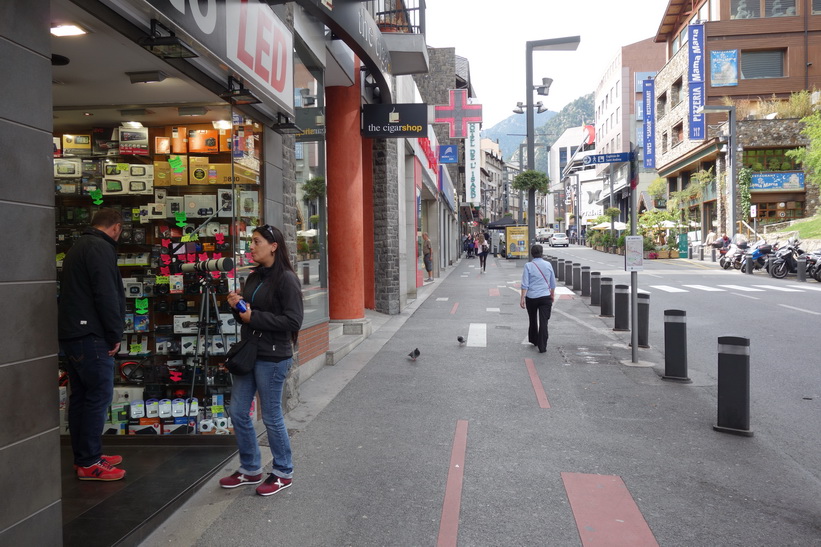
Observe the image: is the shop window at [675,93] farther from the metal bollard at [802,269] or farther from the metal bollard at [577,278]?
the metal bollard at [577,278]

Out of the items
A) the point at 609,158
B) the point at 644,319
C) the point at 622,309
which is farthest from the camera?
the point at 622,309

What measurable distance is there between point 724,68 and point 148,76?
46.0 m

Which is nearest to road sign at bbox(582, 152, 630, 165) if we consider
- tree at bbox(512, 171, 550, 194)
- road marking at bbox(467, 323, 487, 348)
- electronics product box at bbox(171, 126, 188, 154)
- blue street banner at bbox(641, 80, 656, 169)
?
road marking at bbox(467, 323, 487, 348)

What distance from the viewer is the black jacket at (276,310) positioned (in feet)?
14.6

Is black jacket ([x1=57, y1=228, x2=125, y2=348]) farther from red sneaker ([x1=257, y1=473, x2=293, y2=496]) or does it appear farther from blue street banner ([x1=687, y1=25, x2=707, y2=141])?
blue street banner ([x1=687, y1=25, x2=707, y2=141])

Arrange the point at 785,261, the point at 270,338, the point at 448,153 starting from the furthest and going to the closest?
the point at 448,153 → the point at 785,261 → the point at 270,338

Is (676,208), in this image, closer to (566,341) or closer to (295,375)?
(566,341)

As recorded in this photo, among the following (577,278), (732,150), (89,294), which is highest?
(732,150)

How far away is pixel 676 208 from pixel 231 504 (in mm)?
51259

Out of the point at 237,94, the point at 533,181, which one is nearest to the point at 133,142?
the point at 237,94

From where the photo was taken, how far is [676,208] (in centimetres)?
5012

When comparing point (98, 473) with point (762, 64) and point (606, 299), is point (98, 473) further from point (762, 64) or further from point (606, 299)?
point (762, 64)

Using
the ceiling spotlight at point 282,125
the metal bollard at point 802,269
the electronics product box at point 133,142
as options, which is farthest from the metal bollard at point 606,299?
the metal bollard at point 802,269

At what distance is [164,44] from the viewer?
4.18m
